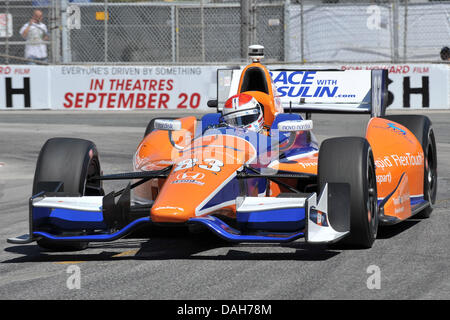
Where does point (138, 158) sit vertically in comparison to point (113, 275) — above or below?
above

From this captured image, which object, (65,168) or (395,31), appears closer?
(65,168)

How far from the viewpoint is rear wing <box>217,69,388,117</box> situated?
1048 cm

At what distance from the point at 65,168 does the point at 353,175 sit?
2.29 m

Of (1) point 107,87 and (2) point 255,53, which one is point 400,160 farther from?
(1) point 107,87

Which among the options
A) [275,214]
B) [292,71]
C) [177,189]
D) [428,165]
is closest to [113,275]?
[177,189]

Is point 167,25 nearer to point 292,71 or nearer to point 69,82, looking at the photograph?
point 69,82

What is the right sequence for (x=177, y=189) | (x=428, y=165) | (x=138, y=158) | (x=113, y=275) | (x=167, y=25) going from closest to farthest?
(x=113, y=275), (x=177, y=189), (x=138, y=158), (x=428, y=165), (x=167, y=25)

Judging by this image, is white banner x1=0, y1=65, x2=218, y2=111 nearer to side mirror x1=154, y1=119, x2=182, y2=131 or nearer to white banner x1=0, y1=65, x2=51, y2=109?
white banner x1=0, y1=65, x2=51, y2=109

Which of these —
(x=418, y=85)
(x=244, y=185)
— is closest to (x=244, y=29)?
(x=418, y=85)

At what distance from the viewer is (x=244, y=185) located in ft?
24.4

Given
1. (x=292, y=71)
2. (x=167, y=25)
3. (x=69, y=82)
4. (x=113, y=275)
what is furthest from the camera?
(x=167, y=25)

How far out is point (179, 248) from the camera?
24.1ft

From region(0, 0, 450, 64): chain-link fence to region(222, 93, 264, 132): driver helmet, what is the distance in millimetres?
11757
